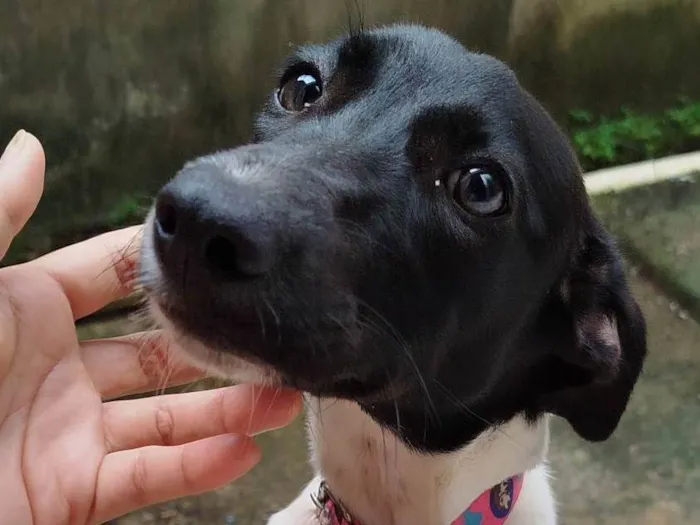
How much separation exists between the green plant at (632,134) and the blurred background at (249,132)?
14mm

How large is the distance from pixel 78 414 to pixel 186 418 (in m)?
0.22

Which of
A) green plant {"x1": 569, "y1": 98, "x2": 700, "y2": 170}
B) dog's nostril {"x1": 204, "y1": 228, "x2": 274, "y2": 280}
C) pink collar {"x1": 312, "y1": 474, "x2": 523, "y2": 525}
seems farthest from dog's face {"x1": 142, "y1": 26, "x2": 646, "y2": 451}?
green plant {"x1": 569, "y1": 98, "x2": 700, "y2": 170}

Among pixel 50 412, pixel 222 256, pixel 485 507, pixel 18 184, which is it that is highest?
pixel 222 256

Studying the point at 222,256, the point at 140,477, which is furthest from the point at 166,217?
the point at 140,477

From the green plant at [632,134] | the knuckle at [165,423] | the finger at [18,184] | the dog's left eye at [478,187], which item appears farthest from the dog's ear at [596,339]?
the green plant at [632,134]

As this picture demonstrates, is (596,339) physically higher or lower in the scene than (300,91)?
lower

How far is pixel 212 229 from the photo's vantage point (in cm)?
123

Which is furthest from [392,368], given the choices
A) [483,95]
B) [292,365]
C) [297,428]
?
[297,428]

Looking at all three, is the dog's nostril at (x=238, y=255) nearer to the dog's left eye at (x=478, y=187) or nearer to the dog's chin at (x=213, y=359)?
the dog's chin at (x=213, y=359)

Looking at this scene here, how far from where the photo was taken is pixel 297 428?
3.34 meters

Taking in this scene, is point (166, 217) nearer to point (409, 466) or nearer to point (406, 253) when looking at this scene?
point (406, 253)

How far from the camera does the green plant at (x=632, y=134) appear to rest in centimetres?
459

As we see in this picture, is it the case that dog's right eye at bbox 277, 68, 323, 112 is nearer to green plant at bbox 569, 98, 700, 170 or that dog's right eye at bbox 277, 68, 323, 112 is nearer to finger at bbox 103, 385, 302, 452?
finger at bbox 103, 385, 302, 452

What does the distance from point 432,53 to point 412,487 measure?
93 centimetres
